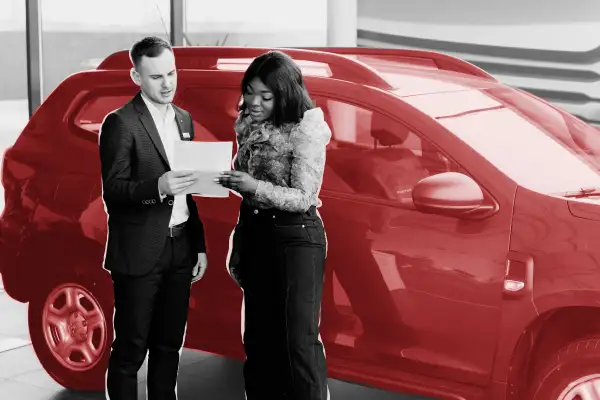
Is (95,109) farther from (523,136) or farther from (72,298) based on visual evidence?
(523,136)

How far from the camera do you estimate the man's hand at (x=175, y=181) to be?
332 centimetres

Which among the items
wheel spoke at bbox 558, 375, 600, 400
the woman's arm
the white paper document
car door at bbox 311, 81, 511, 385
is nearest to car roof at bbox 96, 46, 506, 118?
car door at bbox 311, 81, 511, 385

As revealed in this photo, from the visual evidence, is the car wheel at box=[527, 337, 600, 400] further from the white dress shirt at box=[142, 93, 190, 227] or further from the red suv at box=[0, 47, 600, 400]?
the white dress shirt at box=[142, 93, 190, 227]

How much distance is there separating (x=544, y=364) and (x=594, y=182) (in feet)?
2.46

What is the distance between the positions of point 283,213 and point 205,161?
1.10 feet

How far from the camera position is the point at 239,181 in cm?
338

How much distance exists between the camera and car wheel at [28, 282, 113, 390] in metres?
4.50

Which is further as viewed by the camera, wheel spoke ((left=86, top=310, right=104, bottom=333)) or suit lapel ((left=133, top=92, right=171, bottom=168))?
wheel spoke ((left=86, top=310, right=104, bottom=333))

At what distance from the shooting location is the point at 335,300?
380 centimetres

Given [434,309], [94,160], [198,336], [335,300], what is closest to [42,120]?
[94,160]

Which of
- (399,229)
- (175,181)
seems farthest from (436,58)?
(175,181)

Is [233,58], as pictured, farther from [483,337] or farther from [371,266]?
[483,337]

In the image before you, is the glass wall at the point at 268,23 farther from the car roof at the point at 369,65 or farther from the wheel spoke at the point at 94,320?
the wheel spoke at the point at 94,320

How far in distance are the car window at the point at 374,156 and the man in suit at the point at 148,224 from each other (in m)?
0.61
